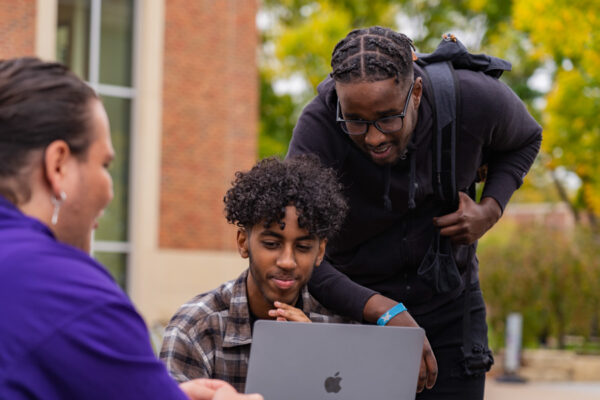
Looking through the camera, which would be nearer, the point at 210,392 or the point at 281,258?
the point at 210,392

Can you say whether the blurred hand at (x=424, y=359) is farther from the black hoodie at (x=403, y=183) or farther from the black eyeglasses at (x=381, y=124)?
the black eyeglasses at (x=381, y=124)

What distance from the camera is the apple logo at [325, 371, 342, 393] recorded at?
98.5 inches

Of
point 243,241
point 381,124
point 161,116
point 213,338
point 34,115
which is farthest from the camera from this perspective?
point 161,116

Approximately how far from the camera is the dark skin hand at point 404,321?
2.93 metres

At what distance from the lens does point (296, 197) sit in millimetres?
3139

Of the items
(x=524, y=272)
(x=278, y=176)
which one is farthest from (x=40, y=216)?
(x=524, y=272)

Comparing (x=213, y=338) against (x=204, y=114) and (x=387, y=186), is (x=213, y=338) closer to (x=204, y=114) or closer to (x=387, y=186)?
(x=387, y=186)

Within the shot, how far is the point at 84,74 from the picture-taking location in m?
13.7

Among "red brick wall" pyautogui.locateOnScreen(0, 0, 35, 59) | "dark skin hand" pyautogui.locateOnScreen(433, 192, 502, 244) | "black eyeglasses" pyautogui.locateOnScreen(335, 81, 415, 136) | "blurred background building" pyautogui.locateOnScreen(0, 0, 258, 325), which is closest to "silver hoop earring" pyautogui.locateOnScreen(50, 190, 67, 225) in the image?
"black eyeglasses" pyautogui.locateOnScreen(335, 81, 415, 136)

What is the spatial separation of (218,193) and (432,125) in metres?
11.9

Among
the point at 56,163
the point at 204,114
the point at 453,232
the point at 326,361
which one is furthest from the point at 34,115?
the point at 204,114

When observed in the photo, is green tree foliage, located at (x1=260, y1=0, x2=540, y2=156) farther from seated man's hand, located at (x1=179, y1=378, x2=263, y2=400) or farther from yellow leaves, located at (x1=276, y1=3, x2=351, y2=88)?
seated man's hand, located at (x1=179, y1=378, x2=263, y2=400)

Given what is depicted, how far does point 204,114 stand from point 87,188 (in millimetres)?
13137

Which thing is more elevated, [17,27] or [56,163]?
[17,27]
